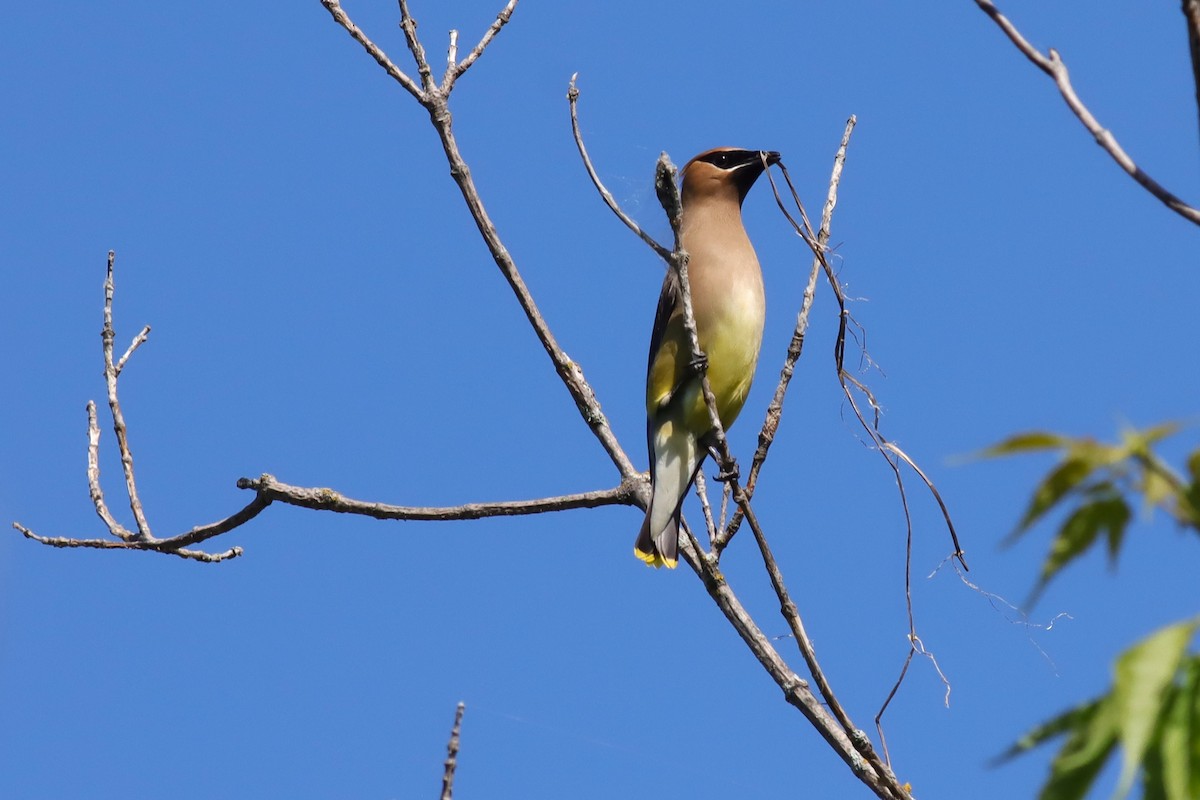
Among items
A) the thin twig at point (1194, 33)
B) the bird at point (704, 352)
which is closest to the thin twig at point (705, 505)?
the bird at point (704, 352)

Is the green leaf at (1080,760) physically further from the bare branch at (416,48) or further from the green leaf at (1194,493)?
the bare branch at (416,48)

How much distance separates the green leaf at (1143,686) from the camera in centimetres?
126

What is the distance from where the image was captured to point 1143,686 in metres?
1.32

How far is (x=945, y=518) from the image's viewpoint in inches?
158

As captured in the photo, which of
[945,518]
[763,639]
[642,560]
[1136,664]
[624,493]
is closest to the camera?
[1136,664]

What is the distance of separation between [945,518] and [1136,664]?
8.85 ft

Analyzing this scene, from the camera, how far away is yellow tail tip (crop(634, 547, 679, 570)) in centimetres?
496

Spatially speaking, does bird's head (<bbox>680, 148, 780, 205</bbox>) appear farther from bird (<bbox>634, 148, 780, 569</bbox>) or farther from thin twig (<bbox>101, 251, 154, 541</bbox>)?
thin twig (<bbox>101, 251, 154, 541</bbox>)

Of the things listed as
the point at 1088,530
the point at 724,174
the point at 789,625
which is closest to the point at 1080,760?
the point at 1088,530

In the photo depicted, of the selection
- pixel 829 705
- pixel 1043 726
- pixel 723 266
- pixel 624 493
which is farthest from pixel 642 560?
pixel 1043 726

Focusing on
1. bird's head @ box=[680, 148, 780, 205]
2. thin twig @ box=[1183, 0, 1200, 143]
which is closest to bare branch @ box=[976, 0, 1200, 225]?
thin twig @ box=[1183, 0, 1200, 143]

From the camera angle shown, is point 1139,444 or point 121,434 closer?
point 1139,444

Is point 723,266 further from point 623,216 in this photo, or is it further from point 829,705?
point 829,705

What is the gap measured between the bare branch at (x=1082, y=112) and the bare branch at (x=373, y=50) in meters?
2.34
